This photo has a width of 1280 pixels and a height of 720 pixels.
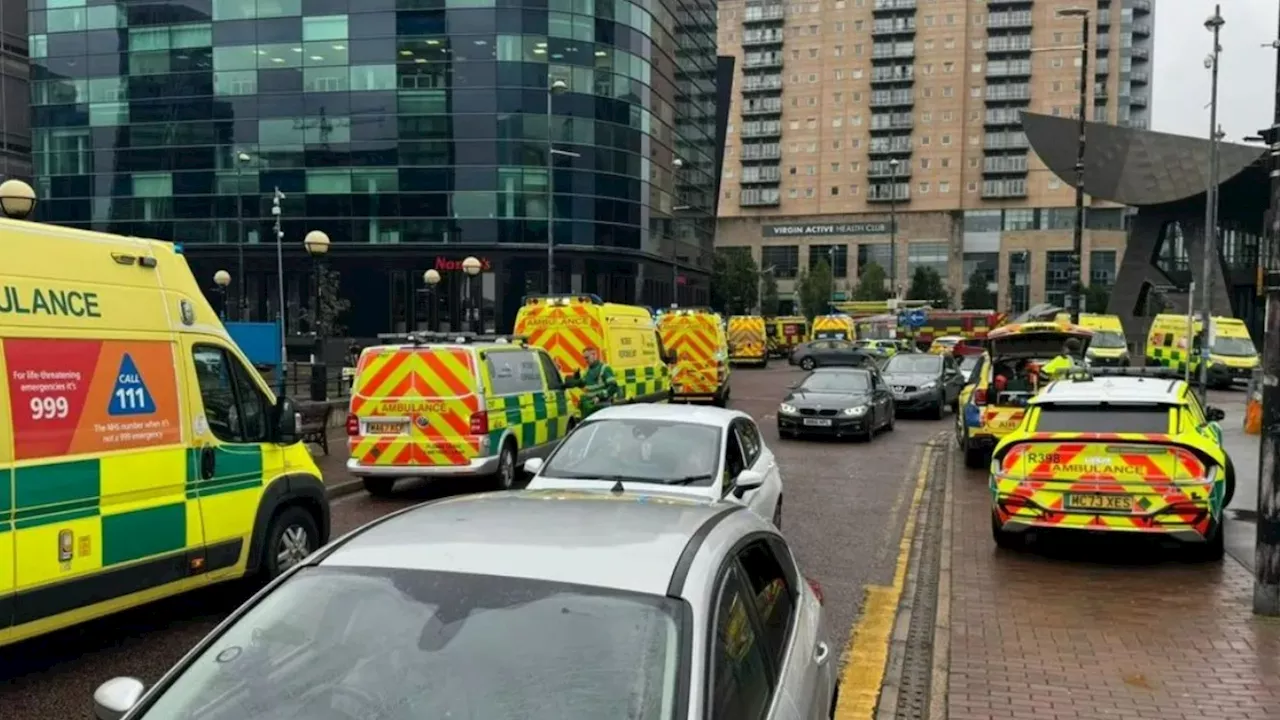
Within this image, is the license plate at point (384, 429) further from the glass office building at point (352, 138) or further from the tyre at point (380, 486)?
the glass office building at point (352, 138)

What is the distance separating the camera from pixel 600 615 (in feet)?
8.36

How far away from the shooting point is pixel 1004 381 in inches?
567

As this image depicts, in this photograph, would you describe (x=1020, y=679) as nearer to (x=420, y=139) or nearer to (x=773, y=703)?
(x=773, y=703)

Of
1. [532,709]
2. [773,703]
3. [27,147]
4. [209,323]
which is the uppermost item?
[27,147]

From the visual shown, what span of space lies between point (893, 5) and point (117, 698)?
113 metres

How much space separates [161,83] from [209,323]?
51687 mm

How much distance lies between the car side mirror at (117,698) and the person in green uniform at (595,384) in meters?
12.2

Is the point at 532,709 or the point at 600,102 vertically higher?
the point at 600,102

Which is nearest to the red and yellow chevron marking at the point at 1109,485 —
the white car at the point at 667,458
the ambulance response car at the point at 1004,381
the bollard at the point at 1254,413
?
the white car at the point at 667,458

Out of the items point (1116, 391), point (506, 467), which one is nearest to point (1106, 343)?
point (1116, 391)

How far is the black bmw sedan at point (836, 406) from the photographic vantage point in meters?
17.6

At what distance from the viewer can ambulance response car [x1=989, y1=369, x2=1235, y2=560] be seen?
7742 mm

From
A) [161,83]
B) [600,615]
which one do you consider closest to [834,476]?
[600,615]

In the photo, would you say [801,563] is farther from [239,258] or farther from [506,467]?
[239,258]
